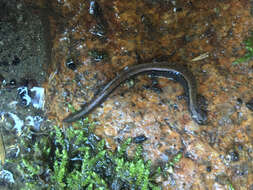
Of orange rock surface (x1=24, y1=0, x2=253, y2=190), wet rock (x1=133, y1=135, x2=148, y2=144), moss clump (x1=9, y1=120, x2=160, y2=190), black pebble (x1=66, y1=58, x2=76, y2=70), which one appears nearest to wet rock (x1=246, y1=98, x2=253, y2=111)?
orange rock surface (x1=24, y1=0, x2=253, y2=190)

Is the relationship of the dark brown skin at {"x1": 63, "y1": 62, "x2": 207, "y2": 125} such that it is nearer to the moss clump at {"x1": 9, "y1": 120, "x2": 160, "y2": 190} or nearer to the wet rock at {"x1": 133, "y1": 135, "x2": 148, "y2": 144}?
the moss clump at {"x1": 9, "y1": 120, "x2": 160, "y2": 190}

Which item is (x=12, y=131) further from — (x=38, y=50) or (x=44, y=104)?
(x=38, y=50)

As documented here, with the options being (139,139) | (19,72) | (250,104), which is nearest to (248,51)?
(250,104)

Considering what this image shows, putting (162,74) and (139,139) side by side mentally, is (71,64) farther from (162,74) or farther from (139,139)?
(139,139)

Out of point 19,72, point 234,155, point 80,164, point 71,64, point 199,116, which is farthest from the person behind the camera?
point 19,72

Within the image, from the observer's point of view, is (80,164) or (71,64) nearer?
(80,164)

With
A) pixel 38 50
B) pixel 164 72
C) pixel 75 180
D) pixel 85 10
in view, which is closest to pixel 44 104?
pixel 38 50

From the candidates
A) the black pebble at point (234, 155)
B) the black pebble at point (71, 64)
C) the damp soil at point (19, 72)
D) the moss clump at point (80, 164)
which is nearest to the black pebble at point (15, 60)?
the damp soil at point (19, 72)
